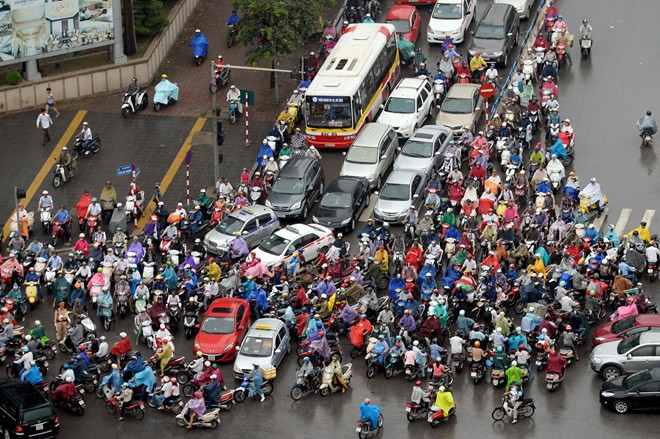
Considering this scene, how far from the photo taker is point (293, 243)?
57.7m

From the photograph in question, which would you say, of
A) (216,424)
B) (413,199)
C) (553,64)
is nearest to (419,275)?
(413,199)

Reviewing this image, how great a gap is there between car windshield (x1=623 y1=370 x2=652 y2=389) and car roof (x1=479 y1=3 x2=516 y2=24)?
81.3 ft

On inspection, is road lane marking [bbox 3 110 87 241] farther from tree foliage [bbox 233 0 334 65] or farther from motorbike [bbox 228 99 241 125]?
tree foliage [bbox 233 0 334 65]

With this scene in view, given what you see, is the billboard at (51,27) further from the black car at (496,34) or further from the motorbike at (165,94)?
the black car at (496,34)

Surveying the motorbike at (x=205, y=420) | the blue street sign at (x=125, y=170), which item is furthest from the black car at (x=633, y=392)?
the blue street sign at (x=125, y=170)

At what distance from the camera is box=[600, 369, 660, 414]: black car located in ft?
159

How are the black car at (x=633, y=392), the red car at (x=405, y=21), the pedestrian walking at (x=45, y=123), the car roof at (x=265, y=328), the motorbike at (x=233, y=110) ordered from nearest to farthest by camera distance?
1. the black car at (x=633, y=392)
2. the car roof at (x=265, y=328)
3. the pedestrian walking at (x=45, y=123)
4. the motorbike at (x=233, y=110)
5. the red car at (x=405, y=21)

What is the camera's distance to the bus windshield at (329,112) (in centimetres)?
→ 6412

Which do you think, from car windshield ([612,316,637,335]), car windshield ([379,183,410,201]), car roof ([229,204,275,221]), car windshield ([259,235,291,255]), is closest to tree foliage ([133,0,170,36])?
car roof ([229,204,275,221])

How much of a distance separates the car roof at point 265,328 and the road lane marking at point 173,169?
10488 millimetres

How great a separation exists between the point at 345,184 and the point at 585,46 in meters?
15.3

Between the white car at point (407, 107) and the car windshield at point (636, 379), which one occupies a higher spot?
the car windshield at point (636, 379)

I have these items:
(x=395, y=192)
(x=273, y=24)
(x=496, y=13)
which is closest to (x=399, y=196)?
(x=395, y=192)

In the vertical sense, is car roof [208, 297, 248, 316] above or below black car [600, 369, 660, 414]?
below
